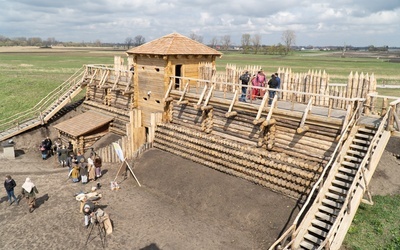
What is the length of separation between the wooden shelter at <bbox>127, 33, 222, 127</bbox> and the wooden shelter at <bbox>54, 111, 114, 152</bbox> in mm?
4617

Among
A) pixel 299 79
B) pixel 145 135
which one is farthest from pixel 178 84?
pixel 299 79

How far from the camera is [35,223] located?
47.3ft

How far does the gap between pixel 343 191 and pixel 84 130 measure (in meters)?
18.6

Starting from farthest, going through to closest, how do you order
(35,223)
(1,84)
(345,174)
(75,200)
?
(1,84)
(75,200)
(35,223)
(345,174)

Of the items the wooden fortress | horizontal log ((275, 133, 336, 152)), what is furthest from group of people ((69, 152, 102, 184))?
horizontal log ((275, 133, 336, 152))

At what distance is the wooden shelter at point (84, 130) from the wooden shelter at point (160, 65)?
4.62 meters

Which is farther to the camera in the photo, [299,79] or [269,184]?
[299,79]

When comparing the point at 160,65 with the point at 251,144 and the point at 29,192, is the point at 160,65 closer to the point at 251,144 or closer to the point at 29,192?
the point at 251,144

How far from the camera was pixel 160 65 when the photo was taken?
66.4 ft

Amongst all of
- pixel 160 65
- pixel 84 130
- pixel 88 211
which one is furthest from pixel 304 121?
pixel 84 130

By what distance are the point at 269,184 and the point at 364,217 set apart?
4.12 metres

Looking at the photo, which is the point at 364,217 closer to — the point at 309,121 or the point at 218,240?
the point at 309,121

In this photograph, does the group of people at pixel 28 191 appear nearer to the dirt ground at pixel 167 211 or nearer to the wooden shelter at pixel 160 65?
the dirt ground at pixel 167 211

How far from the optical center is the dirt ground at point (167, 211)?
13050mm
